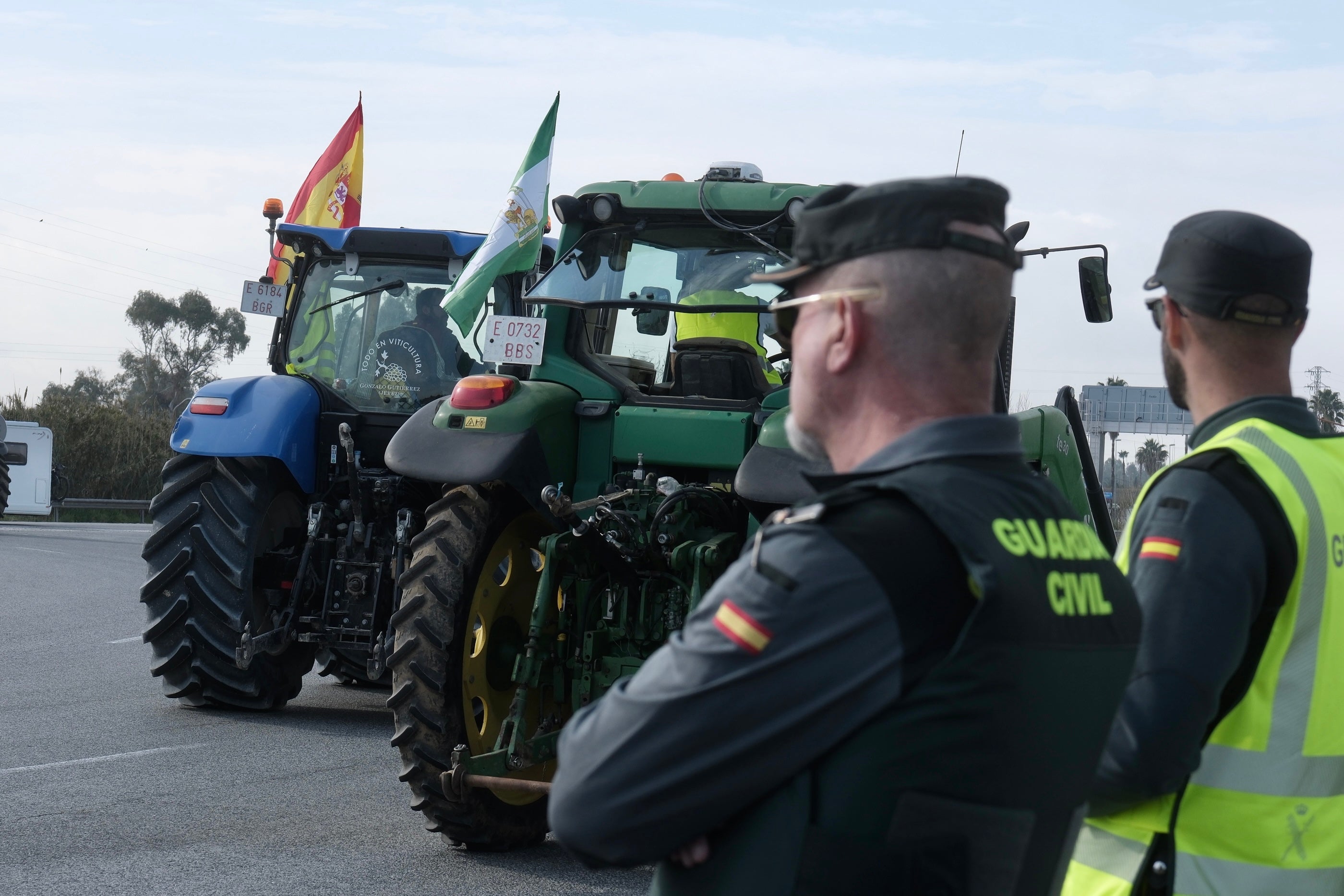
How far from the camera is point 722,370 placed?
602 cm

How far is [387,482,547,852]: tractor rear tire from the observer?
5203 mm

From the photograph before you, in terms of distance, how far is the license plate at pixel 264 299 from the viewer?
351 inches

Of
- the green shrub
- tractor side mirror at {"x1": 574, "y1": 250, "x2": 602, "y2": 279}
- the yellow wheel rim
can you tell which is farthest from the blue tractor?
the green shrub

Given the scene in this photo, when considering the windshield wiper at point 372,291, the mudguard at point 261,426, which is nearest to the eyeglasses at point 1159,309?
the mudguard at point 261,426

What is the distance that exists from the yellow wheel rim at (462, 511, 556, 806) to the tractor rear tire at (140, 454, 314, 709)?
2.89 m

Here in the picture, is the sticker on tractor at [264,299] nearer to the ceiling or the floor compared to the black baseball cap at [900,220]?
nearer to the ceiling

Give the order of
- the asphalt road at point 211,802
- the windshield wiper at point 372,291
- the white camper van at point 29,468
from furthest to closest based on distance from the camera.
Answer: the white camper van at point 29,468 → the windshield wiper at point 372,291 → the asphalt road at point 211,802

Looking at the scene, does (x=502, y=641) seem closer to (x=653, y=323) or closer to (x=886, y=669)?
(x=653, y=323)

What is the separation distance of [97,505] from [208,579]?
1000 inches

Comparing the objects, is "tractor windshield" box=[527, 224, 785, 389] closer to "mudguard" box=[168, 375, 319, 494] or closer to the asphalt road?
the asphalt road

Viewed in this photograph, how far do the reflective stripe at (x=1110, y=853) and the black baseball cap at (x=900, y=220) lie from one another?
0.92 meters

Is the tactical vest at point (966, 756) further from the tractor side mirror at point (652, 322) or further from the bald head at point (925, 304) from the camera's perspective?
the tractor side mirror at point (652, 322)

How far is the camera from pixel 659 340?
6.29m

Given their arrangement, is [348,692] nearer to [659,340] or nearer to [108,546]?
[659,340]
